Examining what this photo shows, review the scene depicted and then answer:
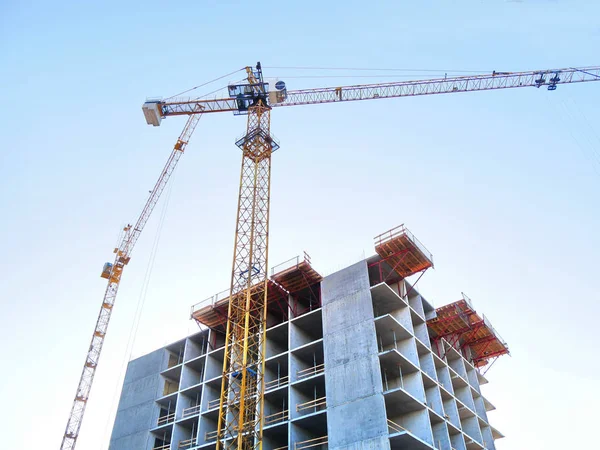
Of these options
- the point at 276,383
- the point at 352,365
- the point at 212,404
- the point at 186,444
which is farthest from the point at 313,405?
the point at 186,444

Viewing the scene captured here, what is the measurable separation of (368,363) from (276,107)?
32263 millimetres

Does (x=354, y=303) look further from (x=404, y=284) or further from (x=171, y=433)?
→ (x=171, y=433)

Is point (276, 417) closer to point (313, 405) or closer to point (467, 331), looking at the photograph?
point (313, 405)

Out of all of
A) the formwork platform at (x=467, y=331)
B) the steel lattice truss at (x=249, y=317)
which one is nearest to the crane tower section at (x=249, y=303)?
the steel lattice truss at (x=249, y=317)

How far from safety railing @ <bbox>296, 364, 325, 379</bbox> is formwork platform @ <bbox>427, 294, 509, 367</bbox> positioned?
11807mm

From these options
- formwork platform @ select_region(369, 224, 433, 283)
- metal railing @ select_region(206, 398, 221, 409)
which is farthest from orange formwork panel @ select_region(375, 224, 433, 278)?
metal railing @ select_region(206, 398, 221, 409)

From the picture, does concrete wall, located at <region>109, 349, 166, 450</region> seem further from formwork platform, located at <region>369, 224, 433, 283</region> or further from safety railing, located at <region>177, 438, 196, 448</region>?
formwork platform, located at <region>369, 224, 433, 283</region>

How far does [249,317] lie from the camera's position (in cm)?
4806

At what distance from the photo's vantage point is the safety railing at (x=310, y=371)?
46.0 meters

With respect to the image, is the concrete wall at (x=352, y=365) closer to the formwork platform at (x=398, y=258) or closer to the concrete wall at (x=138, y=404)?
the formwork platform at (x=398, y=258)

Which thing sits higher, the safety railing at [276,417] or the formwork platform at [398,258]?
the formwork platform at [398,258]

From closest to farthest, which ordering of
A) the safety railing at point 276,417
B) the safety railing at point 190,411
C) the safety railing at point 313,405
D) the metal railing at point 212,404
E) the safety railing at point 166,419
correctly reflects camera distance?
the safety railing at point 313,405 < the safety railing at point 276,417 < the metal railing at point 212,404 < the safety railing at point 190,411 < the safety railing at point 166,419

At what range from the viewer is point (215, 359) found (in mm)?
54250

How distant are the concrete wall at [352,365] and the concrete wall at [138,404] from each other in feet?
67.3
